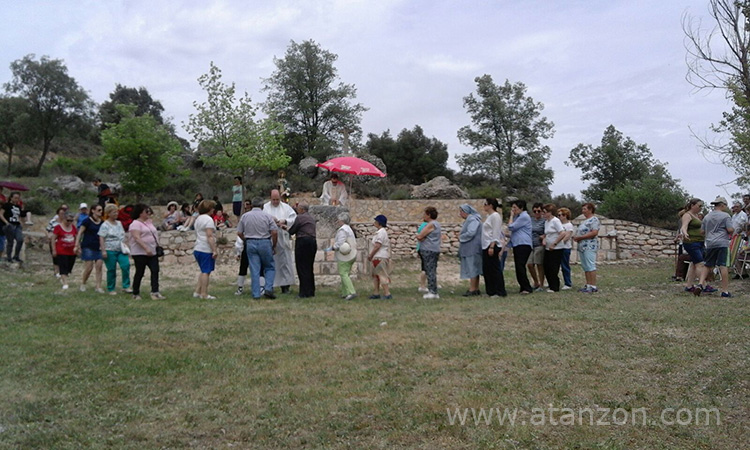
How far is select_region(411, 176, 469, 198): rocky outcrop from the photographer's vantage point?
1165 inches

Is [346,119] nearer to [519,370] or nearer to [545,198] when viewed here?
[545,198]

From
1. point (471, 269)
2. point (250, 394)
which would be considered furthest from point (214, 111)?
point (250, 394)

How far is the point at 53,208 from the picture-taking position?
23.2 m

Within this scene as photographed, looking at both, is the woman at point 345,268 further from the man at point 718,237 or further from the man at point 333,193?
the man at point 718,237

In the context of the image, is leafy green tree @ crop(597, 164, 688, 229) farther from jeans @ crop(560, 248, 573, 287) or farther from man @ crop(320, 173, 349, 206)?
man @ crop(320, 173, 349, 206)

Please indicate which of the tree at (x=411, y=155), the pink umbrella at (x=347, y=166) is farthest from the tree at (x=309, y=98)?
the pink umbrella at (x=347, y=166)

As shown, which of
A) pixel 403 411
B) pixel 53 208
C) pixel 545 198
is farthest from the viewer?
pixel 545 198

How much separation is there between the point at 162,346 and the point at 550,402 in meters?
4.08

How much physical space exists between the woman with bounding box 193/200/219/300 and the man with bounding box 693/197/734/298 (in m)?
7.87

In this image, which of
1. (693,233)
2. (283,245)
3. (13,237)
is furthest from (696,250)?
(13,237)

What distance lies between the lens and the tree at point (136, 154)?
2272 centimetres

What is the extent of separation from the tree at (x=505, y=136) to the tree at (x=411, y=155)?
1.86 metres

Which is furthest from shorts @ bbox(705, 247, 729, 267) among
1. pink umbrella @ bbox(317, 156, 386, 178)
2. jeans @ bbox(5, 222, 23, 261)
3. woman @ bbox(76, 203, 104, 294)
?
jeans @ bbox(5, 222, 23, 261)

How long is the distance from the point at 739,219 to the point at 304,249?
28.7 ft
